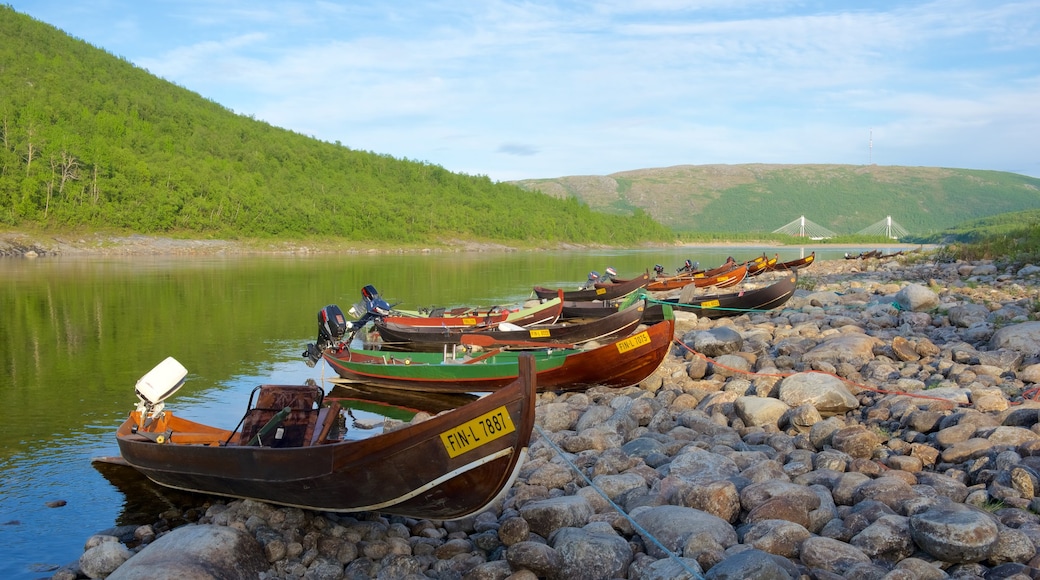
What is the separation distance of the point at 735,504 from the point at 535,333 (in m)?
10.4

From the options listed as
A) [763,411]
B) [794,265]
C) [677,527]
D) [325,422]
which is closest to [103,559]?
[325,422]

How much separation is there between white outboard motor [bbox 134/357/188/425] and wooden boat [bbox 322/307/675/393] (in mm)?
5915

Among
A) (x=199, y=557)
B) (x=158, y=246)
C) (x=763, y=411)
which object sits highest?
(x=158, y=246)

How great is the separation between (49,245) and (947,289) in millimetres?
70486

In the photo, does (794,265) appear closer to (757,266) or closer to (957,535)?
(757,266)

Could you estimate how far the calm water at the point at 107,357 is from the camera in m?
9.16

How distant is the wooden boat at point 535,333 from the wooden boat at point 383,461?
8093 millimetres

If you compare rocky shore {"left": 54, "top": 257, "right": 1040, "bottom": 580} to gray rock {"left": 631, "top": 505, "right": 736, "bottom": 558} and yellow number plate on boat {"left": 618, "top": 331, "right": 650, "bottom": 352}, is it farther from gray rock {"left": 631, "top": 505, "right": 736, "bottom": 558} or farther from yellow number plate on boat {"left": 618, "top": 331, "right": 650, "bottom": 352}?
yellow number plate on boat {"left": 618, "top": 331, "right": 650, "bottom": 352}

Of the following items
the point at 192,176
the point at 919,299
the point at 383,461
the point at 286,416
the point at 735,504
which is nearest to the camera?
the point at 383,461

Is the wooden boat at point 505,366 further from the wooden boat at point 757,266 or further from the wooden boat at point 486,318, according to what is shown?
the wooden boat at point 757,266

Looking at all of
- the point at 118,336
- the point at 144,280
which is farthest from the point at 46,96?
the point at 118,336

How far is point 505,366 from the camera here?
14.6 m

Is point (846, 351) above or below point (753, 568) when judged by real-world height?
above

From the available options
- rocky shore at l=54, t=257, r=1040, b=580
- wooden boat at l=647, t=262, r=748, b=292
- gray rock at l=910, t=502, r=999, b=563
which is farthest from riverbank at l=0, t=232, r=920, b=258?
gray rock at l=910, t=502, r=999, b=563
